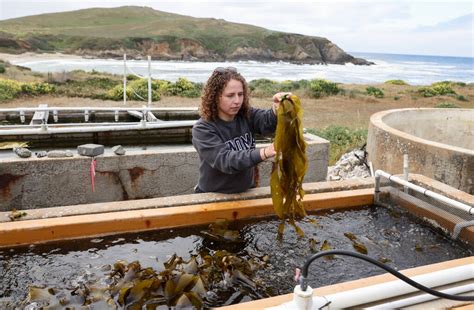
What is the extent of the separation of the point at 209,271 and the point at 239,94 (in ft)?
4.72

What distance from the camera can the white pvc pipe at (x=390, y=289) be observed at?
173cm

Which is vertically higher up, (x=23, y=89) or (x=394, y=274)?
(x=394, y=274)

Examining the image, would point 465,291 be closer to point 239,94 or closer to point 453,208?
point 453,208

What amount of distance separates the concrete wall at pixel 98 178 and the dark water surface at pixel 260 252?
2.38 meters

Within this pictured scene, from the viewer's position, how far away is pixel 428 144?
5250 mm

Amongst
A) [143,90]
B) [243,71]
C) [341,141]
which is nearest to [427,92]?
[143,90]

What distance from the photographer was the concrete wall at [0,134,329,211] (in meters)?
4.92

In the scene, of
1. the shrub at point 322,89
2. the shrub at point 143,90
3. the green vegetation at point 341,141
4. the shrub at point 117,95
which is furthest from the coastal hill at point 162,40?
the green vegetation at point 341,141

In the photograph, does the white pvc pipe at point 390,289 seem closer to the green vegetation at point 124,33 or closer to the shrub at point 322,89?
the shrub at point 322,89

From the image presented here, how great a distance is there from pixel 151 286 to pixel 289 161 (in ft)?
4.16

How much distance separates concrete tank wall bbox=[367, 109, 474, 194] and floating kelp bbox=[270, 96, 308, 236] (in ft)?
8.92

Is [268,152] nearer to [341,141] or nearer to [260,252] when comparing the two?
[260,252]

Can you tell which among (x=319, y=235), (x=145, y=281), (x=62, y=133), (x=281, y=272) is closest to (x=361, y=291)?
(x=281, y=272)

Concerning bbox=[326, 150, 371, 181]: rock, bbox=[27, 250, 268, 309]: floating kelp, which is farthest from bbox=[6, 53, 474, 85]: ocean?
bbox=[27, 250, 268, 309]: floating kelp
